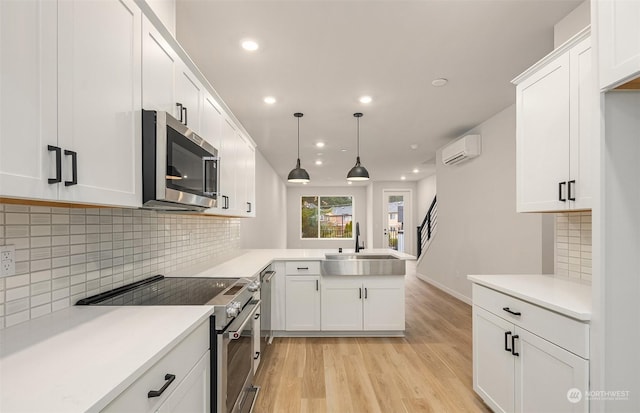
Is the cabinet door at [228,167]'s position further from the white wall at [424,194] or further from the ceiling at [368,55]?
the white wall at [424,194]

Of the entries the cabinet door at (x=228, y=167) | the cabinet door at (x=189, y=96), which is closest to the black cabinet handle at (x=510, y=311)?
the cabinet door at (x=228, y=167)

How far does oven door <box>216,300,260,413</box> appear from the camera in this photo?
1540 millimetres

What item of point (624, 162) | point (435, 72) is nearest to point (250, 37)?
point (435, 72)

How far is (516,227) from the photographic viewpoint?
3.94 metres

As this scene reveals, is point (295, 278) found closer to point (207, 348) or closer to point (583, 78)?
point (207, 348)

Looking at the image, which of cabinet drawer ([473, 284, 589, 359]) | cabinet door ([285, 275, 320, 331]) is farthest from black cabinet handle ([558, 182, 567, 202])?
cabinet door ([285, 275, 320, 331])

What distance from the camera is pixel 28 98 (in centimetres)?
86

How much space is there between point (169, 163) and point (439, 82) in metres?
2.65

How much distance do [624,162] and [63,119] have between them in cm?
209

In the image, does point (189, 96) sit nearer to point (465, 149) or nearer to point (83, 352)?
point (83, 352)

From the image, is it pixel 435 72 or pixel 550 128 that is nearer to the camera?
pixel 550 128

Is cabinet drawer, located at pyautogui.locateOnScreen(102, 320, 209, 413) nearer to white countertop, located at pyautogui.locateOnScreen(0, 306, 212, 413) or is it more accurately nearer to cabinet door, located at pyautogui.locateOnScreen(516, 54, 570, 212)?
white countertop, located at pyautogui.locateOnScreen(0, 306, 212, 413)

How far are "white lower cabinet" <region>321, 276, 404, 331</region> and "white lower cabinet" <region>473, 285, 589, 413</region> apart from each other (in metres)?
1.26

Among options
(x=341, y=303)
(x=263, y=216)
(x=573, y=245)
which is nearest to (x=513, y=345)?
(x=573, y=245)
